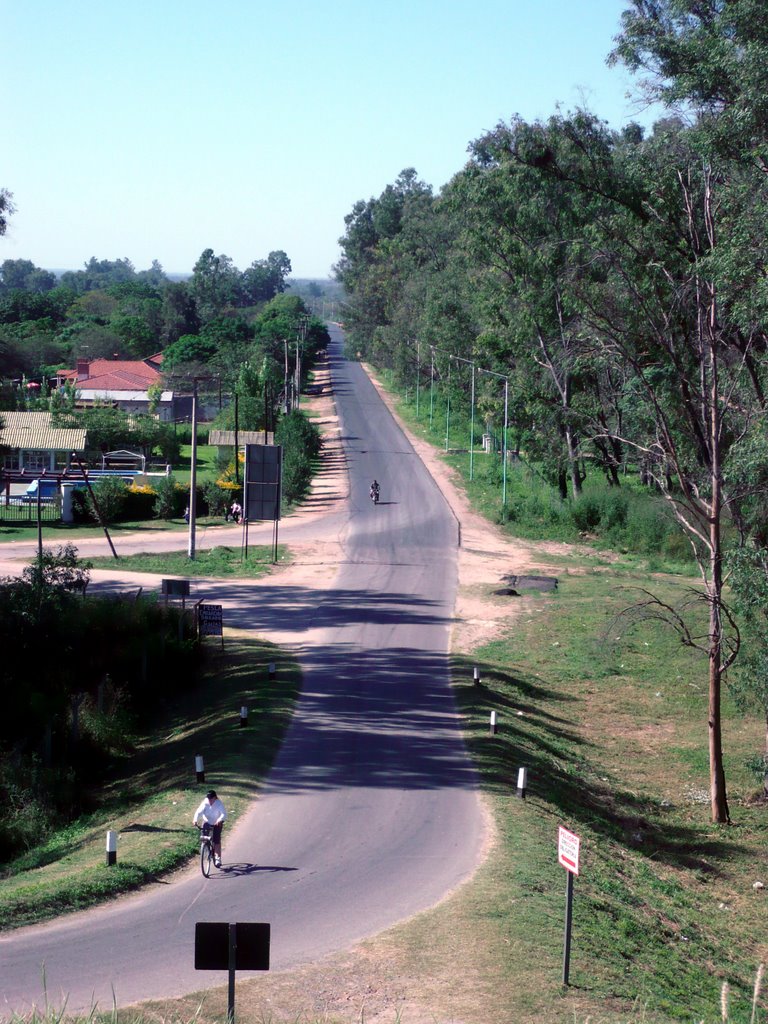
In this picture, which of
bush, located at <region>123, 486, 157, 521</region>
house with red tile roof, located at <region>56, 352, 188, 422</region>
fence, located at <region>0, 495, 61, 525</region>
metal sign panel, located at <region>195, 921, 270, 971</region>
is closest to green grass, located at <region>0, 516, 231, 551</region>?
bush, located at <region>123, 486, 157, 521</region>

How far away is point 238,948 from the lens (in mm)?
7922

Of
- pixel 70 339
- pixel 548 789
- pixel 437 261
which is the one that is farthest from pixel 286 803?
pixel 70 339

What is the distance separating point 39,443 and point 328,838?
4788 centimetres

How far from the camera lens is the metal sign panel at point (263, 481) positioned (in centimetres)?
3928

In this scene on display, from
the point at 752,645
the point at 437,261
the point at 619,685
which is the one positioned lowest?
the point at 619,685

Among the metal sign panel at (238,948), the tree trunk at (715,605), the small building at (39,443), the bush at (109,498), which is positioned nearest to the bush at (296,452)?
the bush at (109,498)

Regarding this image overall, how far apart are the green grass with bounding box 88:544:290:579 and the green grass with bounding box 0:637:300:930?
1150cm

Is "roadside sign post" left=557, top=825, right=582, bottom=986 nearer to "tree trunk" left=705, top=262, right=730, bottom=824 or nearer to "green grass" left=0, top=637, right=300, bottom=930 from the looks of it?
"green grass" left=0, top=637, right=300, bottom=930

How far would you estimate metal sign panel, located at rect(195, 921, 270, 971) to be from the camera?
792 cm

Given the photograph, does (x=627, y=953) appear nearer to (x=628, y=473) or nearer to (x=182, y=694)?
(x=182, y=694)

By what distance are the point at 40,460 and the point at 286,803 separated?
4965 centimetres

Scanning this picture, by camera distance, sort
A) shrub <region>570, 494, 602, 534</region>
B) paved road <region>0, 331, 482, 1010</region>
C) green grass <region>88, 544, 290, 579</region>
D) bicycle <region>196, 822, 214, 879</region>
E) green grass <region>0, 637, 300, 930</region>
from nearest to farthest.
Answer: paved road <region>0, 331, 482, 1010</region>, green grass <region>0, 637, 300, 930</region>, bicycle <region>196, 822, 214, 879</region>, green grass <region>88, 544, 290, 579</region>, shrub <region>570, 494, 602, 534</region>

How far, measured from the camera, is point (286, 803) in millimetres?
16188

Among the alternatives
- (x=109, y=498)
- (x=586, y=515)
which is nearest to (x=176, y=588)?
(x=109, y=498)
